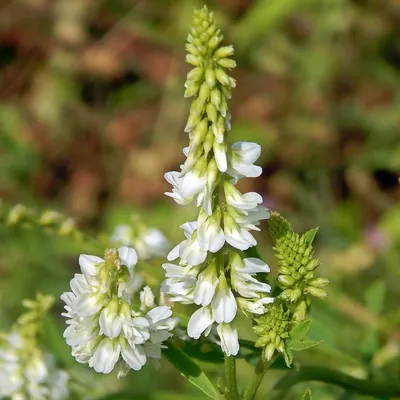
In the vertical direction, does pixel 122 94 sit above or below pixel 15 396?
above

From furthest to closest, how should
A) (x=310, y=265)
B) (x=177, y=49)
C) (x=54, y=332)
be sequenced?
1. (x=177, y=49)
2. (x=54, y=332)
3. (x=310, y=265)

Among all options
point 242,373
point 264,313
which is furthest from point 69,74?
point 264,313

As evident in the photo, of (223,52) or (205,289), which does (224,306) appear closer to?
(205,289)

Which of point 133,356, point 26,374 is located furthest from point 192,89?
point 26,374

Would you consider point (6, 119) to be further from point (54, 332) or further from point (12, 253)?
point (54, 332)

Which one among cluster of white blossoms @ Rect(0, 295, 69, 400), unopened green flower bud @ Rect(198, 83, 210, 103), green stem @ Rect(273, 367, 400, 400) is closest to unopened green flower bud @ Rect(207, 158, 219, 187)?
unopened green flower bud @ Rect(198, 83, 210, 103)

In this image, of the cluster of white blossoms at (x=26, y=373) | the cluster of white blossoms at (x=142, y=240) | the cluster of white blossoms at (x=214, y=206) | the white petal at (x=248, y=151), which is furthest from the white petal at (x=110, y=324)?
the cluster of white blossoms at (x=142, y=240)

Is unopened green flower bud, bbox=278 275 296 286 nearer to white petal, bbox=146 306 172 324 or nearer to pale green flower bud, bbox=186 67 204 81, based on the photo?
white petal, bbox=146 306 172 324

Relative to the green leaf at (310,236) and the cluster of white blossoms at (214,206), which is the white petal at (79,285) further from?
the green leaf at (310,236)
